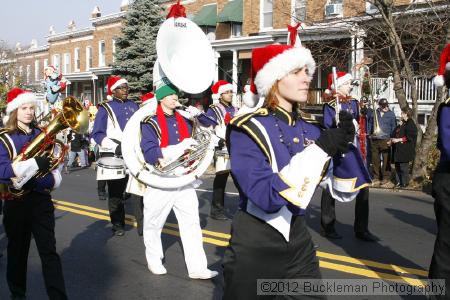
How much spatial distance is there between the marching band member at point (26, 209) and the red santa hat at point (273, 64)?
2.26 metres

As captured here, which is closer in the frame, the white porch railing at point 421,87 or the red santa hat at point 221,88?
the red santa hat at point 221,88

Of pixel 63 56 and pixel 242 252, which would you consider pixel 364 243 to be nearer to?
pixel 242 252

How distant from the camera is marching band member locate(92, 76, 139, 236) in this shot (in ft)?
27.2

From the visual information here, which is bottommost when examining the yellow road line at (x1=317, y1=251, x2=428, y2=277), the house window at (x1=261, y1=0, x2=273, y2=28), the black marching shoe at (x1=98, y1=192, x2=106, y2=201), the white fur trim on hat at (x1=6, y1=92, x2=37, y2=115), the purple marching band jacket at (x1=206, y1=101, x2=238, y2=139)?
the black marching shoe at (x1=98, y1=192, x2=106, y2=201)

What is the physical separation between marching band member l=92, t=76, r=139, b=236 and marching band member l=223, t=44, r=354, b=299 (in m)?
5.20

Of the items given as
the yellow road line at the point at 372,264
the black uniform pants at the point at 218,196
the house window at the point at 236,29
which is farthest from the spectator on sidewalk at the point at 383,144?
the house window at the point at 236,29

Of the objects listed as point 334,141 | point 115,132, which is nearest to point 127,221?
point 115,132

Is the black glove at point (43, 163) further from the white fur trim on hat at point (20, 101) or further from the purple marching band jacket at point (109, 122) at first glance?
the purple marching band jacket at point (109, 122)

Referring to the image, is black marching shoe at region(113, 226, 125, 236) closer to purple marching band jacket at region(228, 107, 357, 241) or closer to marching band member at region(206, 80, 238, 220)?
marching band member at region(206, 80, 238, 220)

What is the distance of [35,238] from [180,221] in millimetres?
1593

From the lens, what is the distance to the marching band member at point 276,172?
9.50ft

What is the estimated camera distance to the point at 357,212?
24.5ft

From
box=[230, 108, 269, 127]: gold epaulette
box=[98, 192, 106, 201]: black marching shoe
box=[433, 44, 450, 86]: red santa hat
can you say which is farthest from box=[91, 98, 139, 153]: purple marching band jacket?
box=[230, 108, 269, 127]: gold epaulette

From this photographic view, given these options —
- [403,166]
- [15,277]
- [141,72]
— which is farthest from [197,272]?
[141,72]
